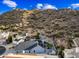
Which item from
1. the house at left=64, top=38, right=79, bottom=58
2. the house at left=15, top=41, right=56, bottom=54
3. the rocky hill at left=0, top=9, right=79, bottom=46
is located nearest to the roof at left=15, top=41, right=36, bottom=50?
the house at left=15, top=41, right=56, bottom=54

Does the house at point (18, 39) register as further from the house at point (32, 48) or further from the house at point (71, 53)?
the house at point (71, 53)

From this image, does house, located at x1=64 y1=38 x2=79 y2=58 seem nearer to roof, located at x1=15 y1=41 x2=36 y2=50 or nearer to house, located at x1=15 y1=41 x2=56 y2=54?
house, located at x1=15 y1=41 x2=56 y2=54

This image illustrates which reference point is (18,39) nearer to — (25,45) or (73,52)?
(25,45)

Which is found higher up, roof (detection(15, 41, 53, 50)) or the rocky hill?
the rocky hill

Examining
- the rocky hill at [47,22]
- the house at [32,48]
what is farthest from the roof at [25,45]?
the rocky hill at [47,22]

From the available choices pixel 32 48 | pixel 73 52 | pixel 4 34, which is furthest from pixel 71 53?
pixel 4 34

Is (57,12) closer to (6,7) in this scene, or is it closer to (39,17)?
(39,17)

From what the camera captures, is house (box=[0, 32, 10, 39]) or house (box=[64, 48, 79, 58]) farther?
house (box=[0, 32, 10, 39])
